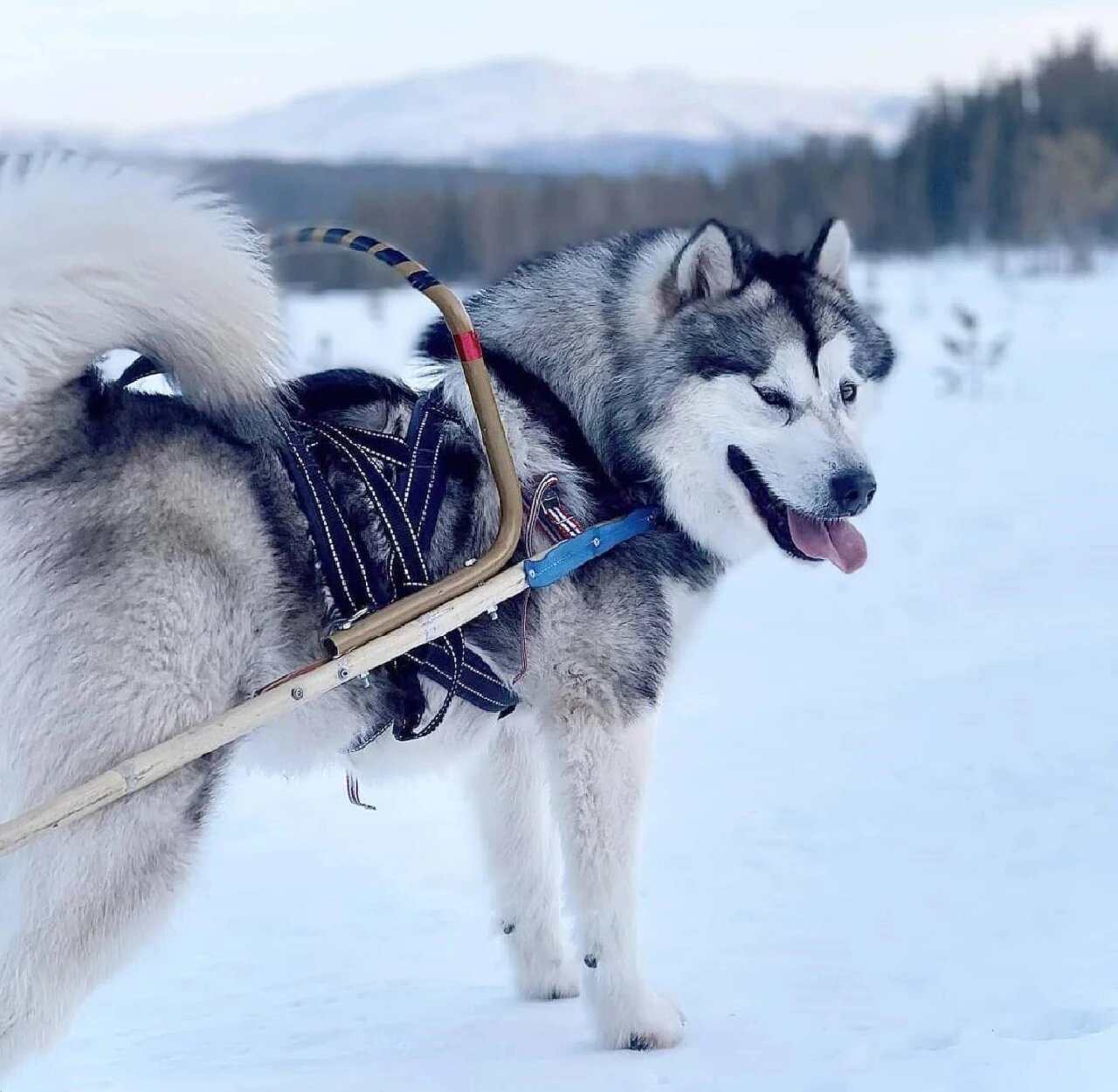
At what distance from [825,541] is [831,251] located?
81 centimetres

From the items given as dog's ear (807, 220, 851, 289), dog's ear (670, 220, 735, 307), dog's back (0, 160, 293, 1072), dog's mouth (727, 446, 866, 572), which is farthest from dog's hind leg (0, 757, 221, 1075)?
dog's ear (807, 220, 851, 289)

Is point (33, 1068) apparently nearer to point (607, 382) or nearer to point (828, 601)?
point (607, 382)

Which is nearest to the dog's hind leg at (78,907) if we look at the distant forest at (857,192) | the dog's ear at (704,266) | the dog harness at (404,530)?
the dog harness at (404,530)

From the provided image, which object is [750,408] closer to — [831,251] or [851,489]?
[851,489]

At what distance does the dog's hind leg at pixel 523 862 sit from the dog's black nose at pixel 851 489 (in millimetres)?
1022

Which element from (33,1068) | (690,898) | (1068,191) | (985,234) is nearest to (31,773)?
(33,1068)

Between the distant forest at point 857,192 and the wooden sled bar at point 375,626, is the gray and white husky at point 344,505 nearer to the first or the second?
the wooden sled bar at point 375,626

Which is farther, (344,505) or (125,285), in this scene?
(344,505)

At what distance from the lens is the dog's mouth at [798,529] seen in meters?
3.17

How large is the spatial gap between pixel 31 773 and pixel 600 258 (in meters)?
1.81

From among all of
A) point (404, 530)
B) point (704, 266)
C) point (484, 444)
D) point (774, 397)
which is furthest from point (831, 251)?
point (404, 530)

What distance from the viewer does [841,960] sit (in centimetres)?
348

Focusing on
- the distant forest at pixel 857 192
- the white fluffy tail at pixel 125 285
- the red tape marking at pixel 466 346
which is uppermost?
the white fluffy tail at pixel 125 285

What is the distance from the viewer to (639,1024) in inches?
124
